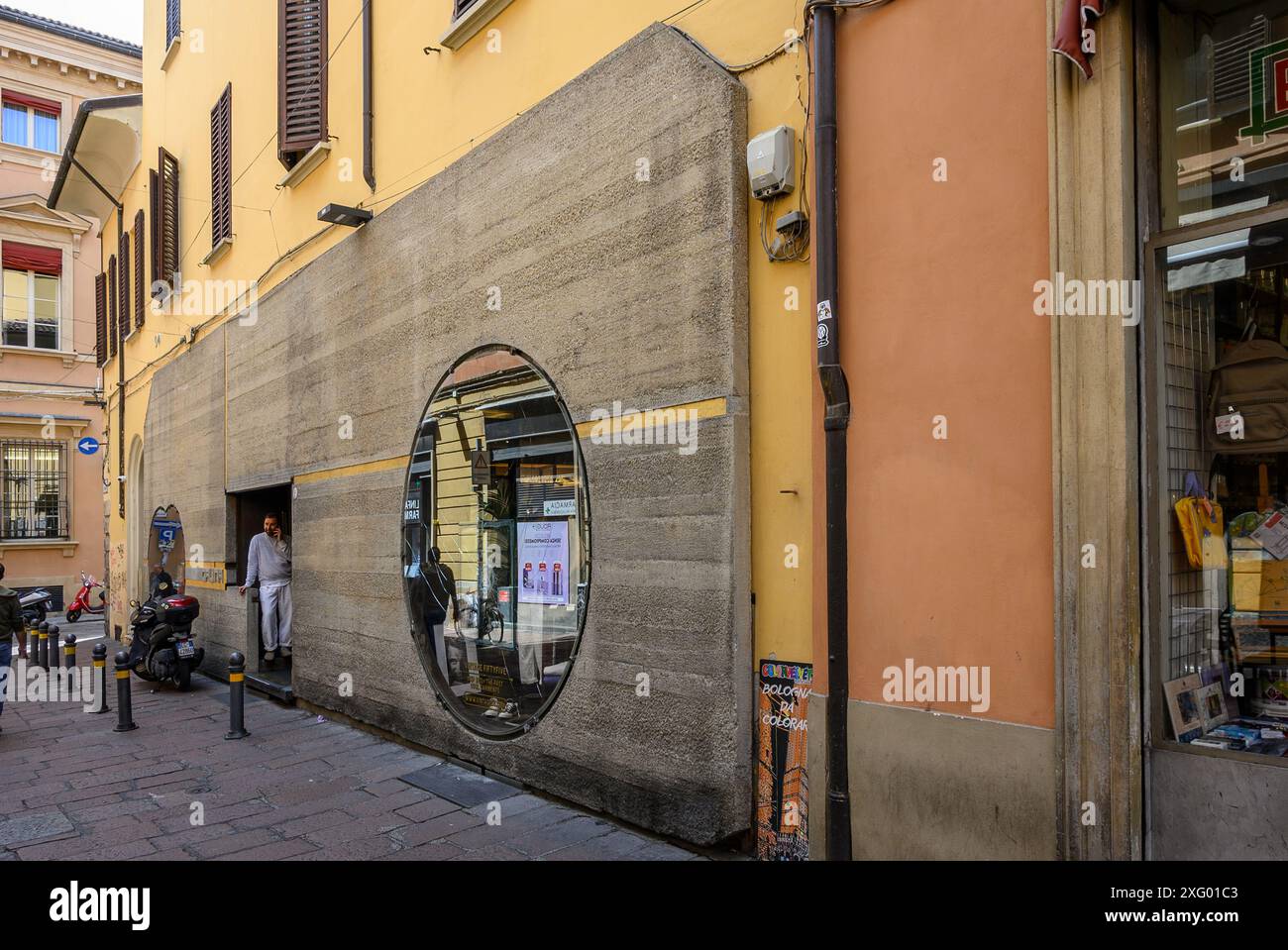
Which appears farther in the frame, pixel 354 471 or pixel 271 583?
pixel 271 583

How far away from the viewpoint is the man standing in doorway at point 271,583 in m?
11.1

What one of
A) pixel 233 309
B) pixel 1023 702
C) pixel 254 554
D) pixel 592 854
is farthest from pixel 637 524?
pixel 233 309

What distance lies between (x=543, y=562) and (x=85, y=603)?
19006 mm

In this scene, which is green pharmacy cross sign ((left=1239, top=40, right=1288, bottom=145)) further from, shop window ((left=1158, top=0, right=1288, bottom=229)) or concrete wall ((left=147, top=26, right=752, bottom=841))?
concrete wall ((left=147, top=26, right=752, bottom=841))

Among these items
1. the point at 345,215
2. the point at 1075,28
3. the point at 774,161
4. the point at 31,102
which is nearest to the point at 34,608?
the point at 345,215

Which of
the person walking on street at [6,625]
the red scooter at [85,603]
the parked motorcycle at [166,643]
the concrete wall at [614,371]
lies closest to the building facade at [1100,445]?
the concrete wall at [614,371]

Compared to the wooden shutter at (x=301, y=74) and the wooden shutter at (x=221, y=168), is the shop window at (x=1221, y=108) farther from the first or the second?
the wooden shutter at (x=221, y=168)

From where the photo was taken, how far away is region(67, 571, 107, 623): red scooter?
67.6 feet

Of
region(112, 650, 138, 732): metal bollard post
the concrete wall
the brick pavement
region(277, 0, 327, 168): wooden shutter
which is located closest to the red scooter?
region(112, 650, 138, 732): metal bollard post

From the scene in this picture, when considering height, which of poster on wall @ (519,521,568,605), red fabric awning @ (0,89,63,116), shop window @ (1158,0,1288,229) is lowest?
poster on wall @ (519,521,568,605)

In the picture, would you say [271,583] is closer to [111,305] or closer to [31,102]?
[111,305]

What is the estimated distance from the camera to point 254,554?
36.4 feet

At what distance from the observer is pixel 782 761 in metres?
4.58

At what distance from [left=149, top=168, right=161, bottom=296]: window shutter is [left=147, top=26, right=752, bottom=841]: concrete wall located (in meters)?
8.61
